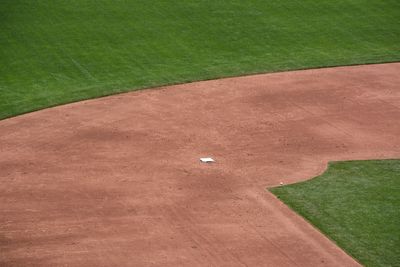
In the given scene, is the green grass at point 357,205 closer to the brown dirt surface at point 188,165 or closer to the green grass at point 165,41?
the brown dirt surface at point 188,165

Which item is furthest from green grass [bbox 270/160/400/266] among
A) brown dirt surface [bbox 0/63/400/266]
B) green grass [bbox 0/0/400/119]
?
green grass [bbox 0/0/400/119]

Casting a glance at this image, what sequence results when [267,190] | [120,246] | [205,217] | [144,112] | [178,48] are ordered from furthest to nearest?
[178,48]
[144,112]
[267,190]
[205,217]
[120,246]

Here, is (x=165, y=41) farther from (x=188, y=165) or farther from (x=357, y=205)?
(x=357, y=205)

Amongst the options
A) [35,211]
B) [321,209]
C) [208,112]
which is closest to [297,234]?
[321,209]

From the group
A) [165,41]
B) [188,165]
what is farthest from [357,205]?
[165,41]

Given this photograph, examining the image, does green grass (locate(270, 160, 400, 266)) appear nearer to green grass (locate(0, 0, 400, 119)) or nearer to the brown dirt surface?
the brown dirt surface

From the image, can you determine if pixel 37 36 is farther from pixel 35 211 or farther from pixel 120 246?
pixel 120 246
